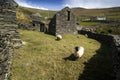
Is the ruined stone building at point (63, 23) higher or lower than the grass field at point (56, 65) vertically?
higher

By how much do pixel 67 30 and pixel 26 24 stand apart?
733cm

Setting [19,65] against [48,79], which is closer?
[48,79]

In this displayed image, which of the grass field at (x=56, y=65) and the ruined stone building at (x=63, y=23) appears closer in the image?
the grass field at (x=56, y=65)

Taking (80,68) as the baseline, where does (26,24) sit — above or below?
above

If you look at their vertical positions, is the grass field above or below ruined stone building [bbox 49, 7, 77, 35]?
below

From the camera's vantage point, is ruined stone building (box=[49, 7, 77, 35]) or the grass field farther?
ruined stone building (box=[49, 7, 77, 35])

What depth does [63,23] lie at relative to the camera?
37.7 meters

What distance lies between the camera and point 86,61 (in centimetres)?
2042

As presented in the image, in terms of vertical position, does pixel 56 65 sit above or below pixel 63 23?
below

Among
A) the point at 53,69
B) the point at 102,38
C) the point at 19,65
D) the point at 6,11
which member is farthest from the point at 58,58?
the point at 102,38

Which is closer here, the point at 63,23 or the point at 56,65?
the point at 56,65

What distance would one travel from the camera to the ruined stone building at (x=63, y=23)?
37.0 m

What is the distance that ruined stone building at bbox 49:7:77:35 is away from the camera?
121ft

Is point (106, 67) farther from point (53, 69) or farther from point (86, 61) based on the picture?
point (53, 69)
